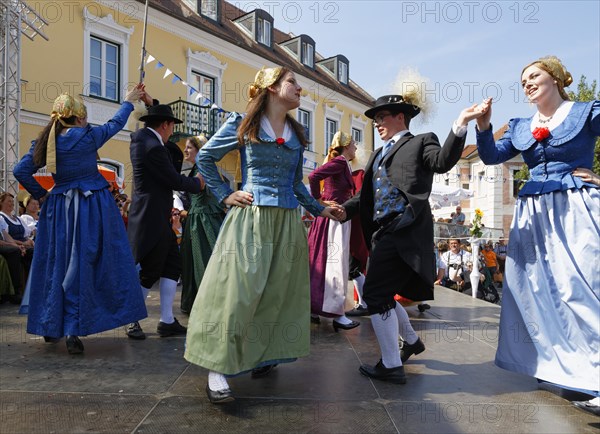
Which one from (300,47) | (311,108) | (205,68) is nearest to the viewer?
(205,68)

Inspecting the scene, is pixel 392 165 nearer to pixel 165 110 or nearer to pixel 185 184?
pixel 185 184

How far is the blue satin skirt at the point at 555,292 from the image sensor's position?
260cm

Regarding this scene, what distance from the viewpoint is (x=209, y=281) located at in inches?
106

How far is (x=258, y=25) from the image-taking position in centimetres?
2177

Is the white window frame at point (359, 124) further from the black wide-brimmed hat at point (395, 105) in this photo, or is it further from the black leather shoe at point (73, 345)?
the black leather shoe at point (73, 345)

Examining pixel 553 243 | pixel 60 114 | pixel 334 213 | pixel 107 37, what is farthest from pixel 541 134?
pixel 107 37

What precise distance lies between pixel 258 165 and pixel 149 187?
1.66m

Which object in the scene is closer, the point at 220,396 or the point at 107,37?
the point at 220,396

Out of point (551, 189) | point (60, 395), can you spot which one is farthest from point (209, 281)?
point (551, 189)

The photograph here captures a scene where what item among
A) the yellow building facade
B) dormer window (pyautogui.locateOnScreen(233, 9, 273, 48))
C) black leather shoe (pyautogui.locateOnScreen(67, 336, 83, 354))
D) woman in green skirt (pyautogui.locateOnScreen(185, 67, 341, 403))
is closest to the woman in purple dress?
woman in green skirt (pyautogui.locateOnScreen(185, 67, 341, 403))

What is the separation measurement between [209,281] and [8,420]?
111 cm

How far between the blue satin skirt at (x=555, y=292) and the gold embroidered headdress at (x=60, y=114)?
3.13 meters

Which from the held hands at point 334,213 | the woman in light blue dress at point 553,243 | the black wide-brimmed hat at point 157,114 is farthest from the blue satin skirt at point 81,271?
the woman in light blue dress at point 553,243

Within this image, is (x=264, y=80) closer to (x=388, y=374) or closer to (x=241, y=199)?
(x=241, y=199)
